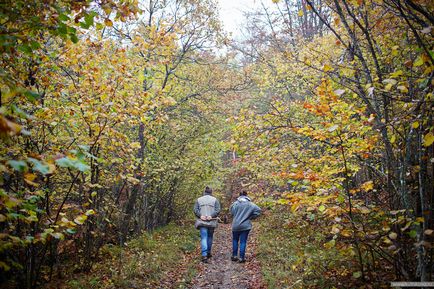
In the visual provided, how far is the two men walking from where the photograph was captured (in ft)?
30.2

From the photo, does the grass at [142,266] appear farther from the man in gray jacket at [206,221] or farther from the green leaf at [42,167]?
the green leaf at [42,167]

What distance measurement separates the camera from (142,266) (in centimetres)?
762

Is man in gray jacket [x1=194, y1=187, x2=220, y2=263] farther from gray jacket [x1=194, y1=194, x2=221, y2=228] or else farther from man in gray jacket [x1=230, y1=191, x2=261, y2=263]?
man in gray jacket [x1=230, y1=191, x2=261, y2=263]

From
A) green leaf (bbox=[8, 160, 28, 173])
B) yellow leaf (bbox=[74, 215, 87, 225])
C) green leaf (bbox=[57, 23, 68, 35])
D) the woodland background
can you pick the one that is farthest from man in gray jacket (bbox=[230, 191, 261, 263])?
green leaf (bbox=[8, 160, 28, 173])

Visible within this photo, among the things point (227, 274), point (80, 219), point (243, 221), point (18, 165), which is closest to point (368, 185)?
point (80, 219)

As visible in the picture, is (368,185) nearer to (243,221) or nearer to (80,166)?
(80,166)

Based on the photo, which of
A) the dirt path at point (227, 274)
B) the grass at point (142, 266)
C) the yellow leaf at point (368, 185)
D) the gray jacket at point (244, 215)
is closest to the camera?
the yellow leaf at point (368, 185)

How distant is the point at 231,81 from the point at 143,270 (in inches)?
326

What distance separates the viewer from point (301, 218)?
1148 centimetres

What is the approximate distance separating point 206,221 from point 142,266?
2.44m

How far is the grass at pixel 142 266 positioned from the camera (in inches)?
255

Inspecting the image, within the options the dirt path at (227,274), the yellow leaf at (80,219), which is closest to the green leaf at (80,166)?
the yellow leaf at (80,219)

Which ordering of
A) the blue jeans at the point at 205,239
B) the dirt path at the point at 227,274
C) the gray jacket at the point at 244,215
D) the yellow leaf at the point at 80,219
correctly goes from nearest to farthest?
the yellow leaf at the point at 80,219 < the dirt path at the point at 227,274 < the gray jacket at the point at 244,215 < the blue jeans at the point at 205,239

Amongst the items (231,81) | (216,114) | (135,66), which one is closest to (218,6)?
(231,81)
